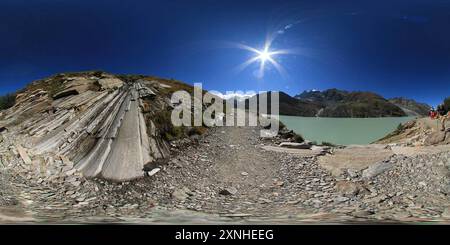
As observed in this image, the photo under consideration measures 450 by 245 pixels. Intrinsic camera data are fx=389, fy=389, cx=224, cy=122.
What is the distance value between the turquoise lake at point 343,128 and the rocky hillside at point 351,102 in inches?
4.8

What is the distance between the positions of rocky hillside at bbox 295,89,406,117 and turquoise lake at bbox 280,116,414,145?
12 centimetres

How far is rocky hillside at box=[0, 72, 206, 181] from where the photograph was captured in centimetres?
352

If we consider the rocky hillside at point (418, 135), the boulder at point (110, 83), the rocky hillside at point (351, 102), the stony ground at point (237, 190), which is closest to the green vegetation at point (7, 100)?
the stony ground at point (237, 190)

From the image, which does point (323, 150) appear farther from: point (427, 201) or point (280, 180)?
point (427, 201)

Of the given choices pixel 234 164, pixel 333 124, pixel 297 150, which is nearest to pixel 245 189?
pixel 234 164

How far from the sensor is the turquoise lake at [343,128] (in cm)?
351

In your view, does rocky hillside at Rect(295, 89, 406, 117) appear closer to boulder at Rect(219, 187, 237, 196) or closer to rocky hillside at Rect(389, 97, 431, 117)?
rocky hillside at Rect(389, 97, 431, 117)

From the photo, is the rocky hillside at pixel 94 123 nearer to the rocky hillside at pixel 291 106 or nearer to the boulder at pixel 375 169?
the rocky hillside at pixel 291 106

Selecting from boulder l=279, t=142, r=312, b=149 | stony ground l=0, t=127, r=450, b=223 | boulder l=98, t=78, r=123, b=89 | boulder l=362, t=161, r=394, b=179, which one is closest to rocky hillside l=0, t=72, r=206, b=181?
boulder l=98, t=78, r=123, b=89

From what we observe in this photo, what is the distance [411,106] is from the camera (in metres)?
3.43

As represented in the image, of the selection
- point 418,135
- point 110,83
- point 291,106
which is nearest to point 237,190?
point 291,106

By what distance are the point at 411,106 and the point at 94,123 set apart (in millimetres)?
2927

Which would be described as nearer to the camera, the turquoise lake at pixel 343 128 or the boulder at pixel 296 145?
the turquoise lake at pixel 343 128

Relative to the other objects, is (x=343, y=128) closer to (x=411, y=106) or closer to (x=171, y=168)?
(x=411, y=106)
